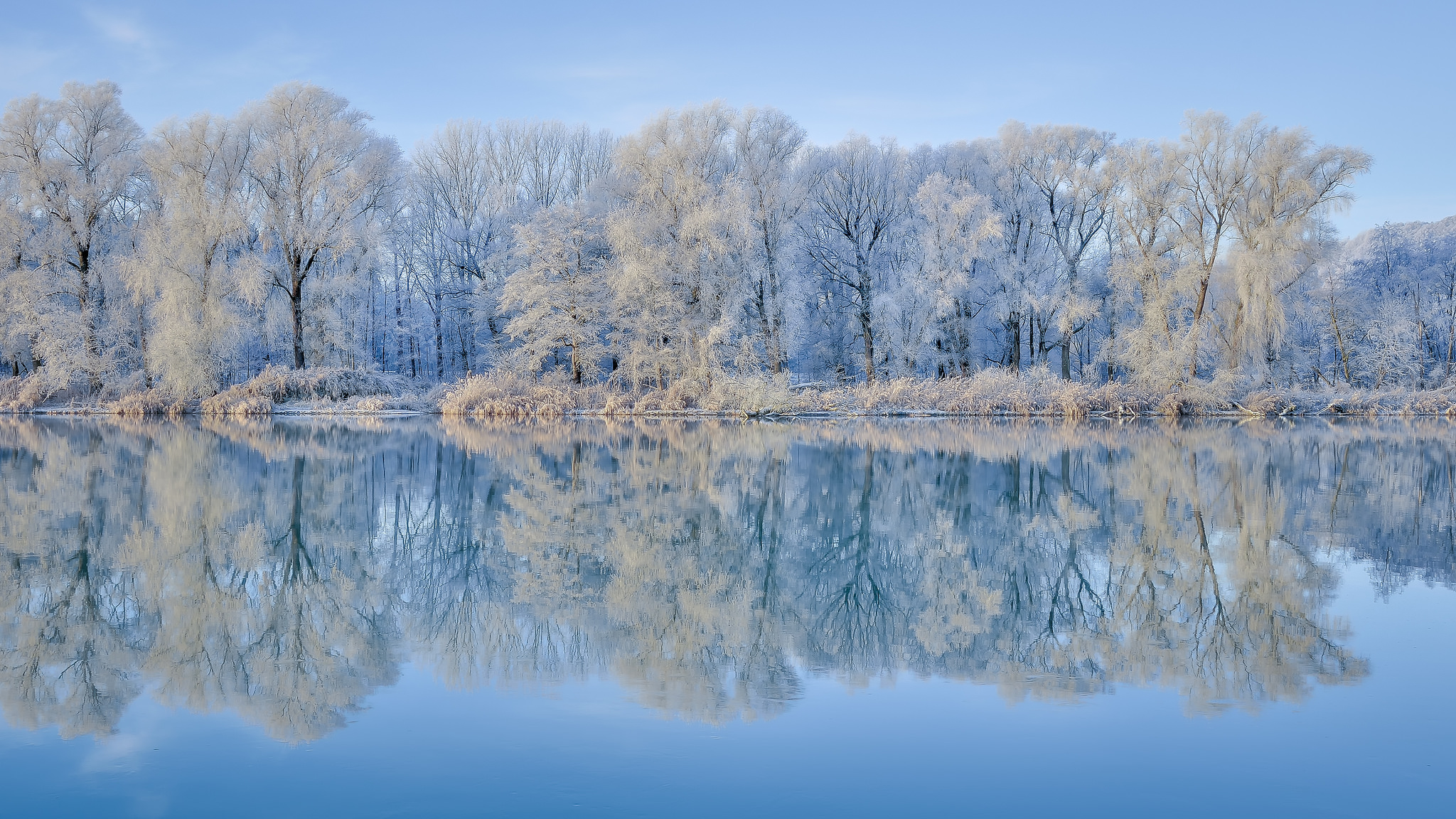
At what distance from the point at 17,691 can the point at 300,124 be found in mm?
29914

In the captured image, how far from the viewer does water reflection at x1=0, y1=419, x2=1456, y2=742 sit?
4.21 meters

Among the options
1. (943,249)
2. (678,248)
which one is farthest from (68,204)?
(943,249)

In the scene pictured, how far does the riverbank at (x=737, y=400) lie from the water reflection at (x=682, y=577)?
14.3 meters

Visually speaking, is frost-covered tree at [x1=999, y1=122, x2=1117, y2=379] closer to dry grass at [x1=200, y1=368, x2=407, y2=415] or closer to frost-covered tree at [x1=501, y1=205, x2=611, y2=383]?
frost-covered tree at [x1=501, y1=205, x2=611, y2=383]

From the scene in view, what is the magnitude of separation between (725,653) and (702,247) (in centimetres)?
2402

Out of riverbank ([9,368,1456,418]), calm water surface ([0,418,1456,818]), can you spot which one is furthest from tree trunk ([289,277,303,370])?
calm water surface ([0,418,1456,818])

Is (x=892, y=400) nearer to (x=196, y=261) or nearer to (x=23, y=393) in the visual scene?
(x=196, y=261)

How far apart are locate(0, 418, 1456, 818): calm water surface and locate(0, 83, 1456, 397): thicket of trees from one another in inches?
756

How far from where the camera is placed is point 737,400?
2725cm

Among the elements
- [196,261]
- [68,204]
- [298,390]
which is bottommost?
[298,390]

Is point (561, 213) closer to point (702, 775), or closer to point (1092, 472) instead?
point (1092, 472)

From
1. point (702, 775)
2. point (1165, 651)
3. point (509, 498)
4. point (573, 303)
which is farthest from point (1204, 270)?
point (702, 775)

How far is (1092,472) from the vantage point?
1199 cm

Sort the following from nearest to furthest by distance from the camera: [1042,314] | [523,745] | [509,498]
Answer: [523,745] < [509,498] < [1042,314]
